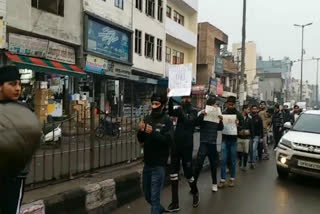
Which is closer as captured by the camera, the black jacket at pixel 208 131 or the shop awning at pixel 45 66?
the black jacket at pixel 208 131

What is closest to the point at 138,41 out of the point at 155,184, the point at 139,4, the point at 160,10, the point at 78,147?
the point at 139,4

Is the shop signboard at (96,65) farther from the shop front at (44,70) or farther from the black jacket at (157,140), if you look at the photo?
the black jacket at (157,140)

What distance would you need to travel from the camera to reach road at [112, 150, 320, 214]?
6328mm

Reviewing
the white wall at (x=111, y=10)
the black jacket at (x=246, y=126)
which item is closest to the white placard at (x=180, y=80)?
the black jacket at (x=246, y=126)

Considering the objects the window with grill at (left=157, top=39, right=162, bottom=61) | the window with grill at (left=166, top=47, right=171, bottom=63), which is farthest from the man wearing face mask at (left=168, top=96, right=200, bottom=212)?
the window with grill at (left=166, top=47, right=171, bottom=63)

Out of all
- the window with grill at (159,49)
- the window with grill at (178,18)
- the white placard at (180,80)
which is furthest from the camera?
the window with grill at (178,18)

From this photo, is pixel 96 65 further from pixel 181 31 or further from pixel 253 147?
pixel 181 31

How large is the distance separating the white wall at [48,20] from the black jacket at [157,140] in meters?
11.9

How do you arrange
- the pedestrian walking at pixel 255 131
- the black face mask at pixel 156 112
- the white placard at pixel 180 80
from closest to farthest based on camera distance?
the black face mask at pixel 156 112, the white placard at pixel 180 80, the pedestrian walking at pixel 255 131

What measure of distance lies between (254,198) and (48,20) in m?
13.0

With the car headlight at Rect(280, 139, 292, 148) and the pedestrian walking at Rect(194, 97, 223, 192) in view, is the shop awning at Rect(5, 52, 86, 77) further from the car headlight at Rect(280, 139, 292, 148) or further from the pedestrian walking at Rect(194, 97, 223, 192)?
the car headlight at Rect(280, 139, 292, 148)

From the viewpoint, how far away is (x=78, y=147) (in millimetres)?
6262

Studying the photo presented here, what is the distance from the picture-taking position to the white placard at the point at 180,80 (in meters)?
6.99

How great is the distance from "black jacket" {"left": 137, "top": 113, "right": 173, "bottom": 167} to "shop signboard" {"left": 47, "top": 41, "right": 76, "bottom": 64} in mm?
13055
